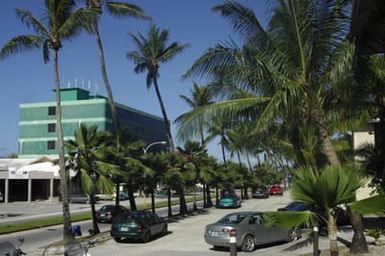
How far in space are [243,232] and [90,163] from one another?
899 cm

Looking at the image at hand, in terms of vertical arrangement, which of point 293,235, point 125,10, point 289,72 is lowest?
point 293,235

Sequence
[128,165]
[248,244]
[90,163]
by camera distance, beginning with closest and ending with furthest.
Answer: [248,244], [90,163], [128,165]

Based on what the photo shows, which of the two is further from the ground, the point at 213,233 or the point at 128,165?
the point at 128,165

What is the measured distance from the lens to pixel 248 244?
2102 cm

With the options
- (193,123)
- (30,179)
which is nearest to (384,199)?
(193,123)

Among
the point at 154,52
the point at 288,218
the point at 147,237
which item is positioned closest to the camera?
the point at 288,218

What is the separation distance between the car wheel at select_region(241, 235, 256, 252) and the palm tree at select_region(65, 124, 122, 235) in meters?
7.73

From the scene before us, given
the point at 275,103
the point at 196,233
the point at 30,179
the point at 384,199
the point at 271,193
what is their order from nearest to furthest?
the point at 384,199 → the point at 275,103 → the point at 196,233 → the point at 30,179 → the point at 271,193

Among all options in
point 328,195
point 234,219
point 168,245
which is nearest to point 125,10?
point 168,245

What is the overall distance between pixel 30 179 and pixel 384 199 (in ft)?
209

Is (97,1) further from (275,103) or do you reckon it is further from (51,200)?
(51,200)

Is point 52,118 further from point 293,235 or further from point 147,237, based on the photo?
point 293,235

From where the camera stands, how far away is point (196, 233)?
29.2 m

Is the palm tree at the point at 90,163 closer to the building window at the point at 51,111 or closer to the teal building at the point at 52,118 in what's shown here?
the teal building at the point at 52,118
